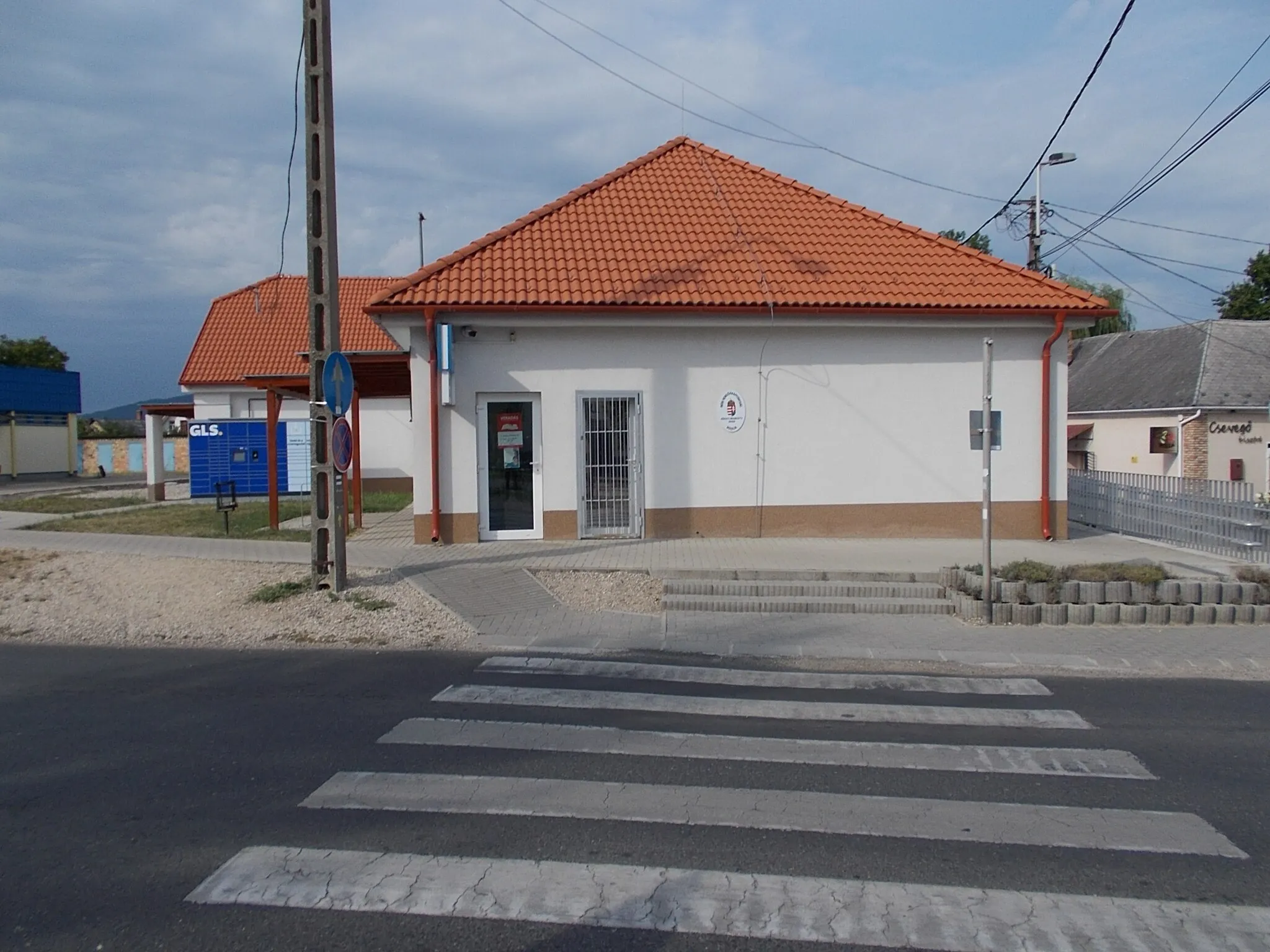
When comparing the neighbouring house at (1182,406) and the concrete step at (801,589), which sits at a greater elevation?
the neighbouring house at (1182,406)

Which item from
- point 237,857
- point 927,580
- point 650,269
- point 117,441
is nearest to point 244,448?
point 650,269

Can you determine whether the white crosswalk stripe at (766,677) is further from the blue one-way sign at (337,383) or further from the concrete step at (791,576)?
the blue one-way sign at (337,383)

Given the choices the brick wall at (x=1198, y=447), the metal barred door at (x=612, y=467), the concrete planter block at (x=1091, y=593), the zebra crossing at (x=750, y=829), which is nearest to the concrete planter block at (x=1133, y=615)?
the concrete planter block at (x=1091, y=593)

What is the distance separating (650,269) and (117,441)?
134 ft

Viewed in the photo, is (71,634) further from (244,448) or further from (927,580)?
(244,448)

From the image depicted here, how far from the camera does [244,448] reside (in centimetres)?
2439

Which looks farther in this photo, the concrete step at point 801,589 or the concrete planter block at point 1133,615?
the concrete step at point 801,589

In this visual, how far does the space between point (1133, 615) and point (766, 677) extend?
470cm

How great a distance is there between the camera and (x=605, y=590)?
11336mm

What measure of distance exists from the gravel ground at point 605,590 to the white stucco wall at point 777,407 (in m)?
2.56

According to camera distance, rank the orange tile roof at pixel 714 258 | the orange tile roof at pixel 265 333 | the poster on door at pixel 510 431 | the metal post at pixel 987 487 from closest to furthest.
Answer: the metal post at pixel 987 487, the orange tile roof at pixel 714 258, the poster on door at pixel 510 431, the orange tile roof at pixel 265 333

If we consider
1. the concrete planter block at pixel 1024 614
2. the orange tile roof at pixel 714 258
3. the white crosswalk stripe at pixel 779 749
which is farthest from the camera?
the orange tile roof at pixel 714 258

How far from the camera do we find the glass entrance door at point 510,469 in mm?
14133

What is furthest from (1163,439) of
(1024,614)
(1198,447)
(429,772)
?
(429,772)
